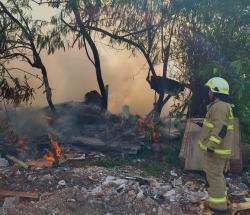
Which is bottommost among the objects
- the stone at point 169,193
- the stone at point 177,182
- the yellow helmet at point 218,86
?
the stone at point 169,193

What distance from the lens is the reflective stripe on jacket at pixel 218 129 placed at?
6.58 metres

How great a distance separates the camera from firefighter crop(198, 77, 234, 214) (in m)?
6.59

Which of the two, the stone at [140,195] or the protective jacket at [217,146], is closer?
the protective jacket at [217,146]

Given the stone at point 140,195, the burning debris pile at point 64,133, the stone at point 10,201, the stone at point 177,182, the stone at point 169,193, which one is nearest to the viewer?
the stone at point 10,201

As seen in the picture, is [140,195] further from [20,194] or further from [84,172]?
[20,194]

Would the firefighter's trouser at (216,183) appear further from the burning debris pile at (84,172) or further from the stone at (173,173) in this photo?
the stone at (173,173)

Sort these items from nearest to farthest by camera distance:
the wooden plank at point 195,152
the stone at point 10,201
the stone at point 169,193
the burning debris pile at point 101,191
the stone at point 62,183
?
the burning debris pile at point 101,191, the stone at point 10,201, the stone at point 169,193, the stone at point 62,183, the wooden plank at point 195,152

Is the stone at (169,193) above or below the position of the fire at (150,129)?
below

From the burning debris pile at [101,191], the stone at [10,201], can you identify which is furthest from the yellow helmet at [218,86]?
the stone at [10,201]

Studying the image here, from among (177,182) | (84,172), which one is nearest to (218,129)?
(177,182)

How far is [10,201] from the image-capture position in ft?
22.8

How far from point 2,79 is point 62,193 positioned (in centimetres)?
501

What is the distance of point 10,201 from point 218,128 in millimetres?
3215

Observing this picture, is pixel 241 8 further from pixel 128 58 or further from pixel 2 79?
pixel 2 79
